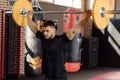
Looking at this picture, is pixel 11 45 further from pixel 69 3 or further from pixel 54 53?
pixel 54 53

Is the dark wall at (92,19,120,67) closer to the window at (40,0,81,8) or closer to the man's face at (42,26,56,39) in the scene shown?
the window at (40,0,81,8)

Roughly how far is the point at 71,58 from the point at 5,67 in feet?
5.49

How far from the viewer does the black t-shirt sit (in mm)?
3031

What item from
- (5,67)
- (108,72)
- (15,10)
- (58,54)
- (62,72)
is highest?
(15,10)

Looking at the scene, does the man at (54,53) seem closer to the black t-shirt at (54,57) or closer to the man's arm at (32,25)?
the black t-shirt at (54,57)

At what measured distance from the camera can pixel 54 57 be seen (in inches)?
119

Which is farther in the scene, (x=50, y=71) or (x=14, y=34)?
(x=14, y=34)

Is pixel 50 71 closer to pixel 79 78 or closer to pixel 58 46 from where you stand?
pixel 58 46

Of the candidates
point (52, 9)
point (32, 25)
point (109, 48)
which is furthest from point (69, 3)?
point (32, 25)

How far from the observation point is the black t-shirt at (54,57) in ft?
9.95

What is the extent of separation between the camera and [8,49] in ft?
22.0

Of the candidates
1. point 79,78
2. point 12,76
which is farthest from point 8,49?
point 79,78

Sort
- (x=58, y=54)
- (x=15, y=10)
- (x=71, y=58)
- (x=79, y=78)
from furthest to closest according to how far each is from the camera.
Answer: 1. (x=79, y=78)
2. (x=71, y=58)
3. (x=15, y=10)
4. (x=58, y=54)

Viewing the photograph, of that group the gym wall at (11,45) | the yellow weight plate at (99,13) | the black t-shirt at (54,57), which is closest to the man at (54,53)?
the black t-shirt at (54,57)
